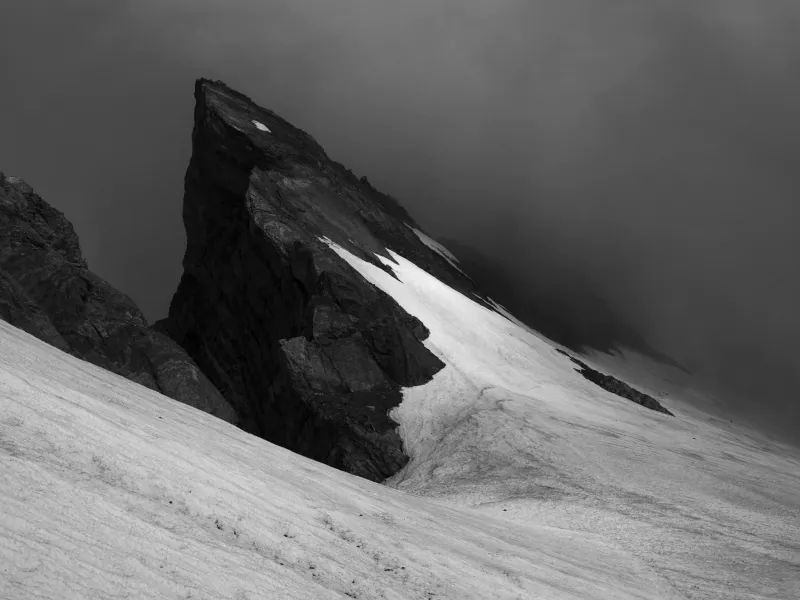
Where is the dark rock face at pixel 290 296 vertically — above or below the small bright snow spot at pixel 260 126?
below

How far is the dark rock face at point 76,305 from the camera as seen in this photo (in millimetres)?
47938

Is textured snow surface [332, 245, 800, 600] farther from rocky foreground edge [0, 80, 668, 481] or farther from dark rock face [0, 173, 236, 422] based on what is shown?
dark rock face [0, 173, 236, 422]

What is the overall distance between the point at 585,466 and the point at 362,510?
24.0 meters

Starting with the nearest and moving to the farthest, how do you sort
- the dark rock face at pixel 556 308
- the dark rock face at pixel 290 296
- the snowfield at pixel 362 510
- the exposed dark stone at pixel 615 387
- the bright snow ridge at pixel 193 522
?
1. the bright snow ridge at pixel 193 522
2. the snowfield at pixel 362 510
3. the dark rock face at pixel 290 296
4. the exposed dark stone at pixel 615 387
5. the dark rock face at pixel 556 308

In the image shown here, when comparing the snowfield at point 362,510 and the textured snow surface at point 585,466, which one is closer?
the snowfield at point 362,510

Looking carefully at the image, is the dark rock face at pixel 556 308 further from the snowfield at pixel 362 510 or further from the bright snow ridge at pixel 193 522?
the bright snow ridge at pixel 193 522

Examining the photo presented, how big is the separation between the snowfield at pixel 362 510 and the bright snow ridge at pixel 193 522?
1.9 inches

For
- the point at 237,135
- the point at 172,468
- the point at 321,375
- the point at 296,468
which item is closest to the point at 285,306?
the point at 321,375

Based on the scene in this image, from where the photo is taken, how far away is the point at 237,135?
7588 centimetres

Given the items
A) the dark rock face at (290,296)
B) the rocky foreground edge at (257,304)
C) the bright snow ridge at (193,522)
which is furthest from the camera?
the dark rock face at (290,296)

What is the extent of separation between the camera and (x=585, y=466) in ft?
132

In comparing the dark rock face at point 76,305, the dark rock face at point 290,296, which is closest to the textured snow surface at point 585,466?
the dark rock face at point 290,296

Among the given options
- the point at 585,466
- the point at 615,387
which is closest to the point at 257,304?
the point at 615,387

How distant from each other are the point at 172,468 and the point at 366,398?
36107mm
